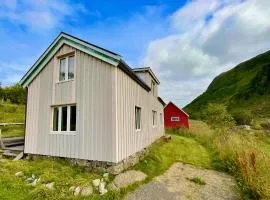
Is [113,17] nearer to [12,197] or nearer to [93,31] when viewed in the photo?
[93,31]

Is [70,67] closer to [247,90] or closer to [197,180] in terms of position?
[197,180]

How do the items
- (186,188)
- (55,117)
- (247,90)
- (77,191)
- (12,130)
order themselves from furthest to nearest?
(247,90), (12,130), (55,117), (186,188), (77,191)

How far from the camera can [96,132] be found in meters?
10.3

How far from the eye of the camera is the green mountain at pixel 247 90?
68.9 metres

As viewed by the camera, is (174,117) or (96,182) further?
(174,117)

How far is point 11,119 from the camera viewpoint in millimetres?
28062

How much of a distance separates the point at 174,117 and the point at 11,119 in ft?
76.2

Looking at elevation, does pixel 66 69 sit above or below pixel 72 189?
above

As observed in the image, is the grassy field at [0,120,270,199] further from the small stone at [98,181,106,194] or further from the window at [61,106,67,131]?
the window at [61,106,67,131]

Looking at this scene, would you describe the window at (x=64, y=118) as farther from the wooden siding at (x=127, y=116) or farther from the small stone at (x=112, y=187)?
the small stone at (x=112, y=187)

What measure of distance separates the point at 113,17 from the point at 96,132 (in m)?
6.62

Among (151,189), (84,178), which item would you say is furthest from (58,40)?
(151,189)

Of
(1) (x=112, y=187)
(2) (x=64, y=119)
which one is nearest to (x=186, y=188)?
(1) (x=112, y=187)

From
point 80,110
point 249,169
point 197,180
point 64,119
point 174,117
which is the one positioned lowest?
point 197,180
